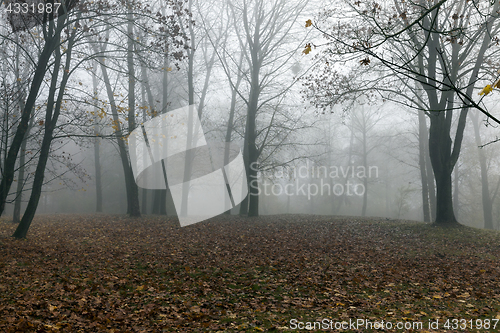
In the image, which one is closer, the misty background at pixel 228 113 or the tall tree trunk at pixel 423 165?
the misty background at pixel 228 113

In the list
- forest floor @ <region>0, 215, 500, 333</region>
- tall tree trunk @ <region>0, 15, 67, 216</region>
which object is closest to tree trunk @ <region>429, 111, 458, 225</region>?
forest floor @ <region>0, 215, 500, 333</region>

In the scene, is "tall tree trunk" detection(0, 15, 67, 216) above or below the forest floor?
above

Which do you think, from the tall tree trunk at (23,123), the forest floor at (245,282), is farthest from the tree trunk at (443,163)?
the tall tree trunk at (23,123)

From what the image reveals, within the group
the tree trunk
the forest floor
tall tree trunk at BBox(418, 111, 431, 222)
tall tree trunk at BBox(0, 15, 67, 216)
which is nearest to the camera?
the forest floor

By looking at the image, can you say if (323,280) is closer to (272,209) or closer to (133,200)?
(133,200)

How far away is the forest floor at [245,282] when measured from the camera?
4.75 meters

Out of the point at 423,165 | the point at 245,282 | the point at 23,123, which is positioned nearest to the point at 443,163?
the point at 245,282

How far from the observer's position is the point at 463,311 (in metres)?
5.16

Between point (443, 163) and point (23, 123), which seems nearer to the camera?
point (23, 123)

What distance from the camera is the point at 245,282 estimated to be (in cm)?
659

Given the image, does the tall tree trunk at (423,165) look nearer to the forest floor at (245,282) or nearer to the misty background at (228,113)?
the misty background at (228,113)

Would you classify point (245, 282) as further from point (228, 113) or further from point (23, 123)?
point (228, 113)

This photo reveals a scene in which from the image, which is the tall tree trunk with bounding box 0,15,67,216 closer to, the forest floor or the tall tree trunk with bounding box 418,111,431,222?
the forest floor

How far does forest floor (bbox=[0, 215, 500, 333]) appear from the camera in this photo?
15.6 ft
